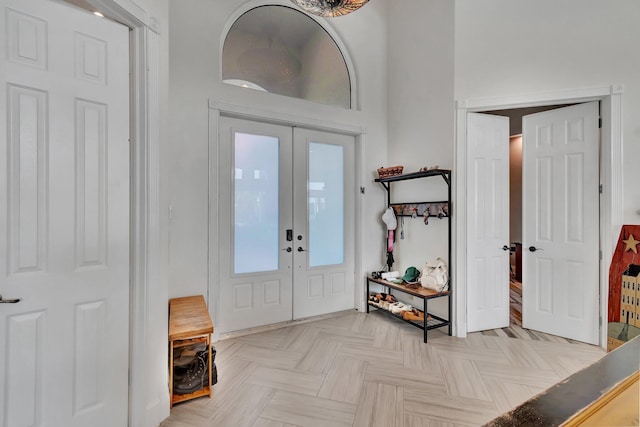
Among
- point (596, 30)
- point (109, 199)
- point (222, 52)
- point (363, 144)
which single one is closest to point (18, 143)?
point (109, 199)

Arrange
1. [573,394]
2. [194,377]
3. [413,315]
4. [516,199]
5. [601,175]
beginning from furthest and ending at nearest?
1. [516,199]
2. [413,315]
3. [601,175]
4. [194,377]
5. [573,394]

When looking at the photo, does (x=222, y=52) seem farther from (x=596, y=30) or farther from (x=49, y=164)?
(x=596, y=30)

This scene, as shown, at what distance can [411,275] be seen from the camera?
3.53 metres

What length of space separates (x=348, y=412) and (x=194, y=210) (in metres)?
2.20

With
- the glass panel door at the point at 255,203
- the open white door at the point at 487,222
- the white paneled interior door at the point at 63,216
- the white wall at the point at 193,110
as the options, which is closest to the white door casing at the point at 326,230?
the glass panel door at the point at 255,203

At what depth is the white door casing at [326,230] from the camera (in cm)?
355

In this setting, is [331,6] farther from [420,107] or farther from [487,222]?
[487,222]

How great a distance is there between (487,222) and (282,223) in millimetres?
2376

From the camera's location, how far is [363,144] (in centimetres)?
391

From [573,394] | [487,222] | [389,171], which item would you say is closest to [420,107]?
[389,171]

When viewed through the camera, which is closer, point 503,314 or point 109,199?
point 109,199

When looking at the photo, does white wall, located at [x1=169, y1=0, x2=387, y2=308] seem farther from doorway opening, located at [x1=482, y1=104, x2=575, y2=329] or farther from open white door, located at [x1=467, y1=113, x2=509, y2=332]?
doorway opening, located at [x1=482, y1=104, x2=575, y2=329]

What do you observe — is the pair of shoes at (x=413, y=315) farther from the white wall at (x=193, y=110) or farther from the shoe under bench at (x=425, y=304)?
the white wall at (x=193, y=110)

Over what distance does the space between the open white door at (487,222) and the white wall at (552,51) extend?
424 millimetres
